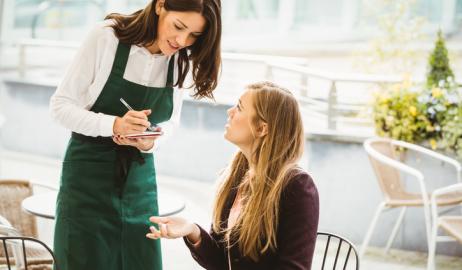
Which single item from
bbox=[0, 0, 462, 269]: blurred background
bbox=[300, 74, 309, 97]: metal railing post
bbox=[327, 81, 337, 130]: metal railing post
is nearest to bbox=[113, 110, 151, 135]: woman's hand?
bbox=[0, 0, 462, 269]: blurred background

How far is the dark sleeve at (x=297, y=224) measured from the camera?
5.86 ft

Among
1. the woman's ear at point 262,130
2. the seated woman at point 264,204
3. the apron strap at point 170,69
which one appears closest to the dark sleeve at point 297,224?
the seated woman at point 264,204

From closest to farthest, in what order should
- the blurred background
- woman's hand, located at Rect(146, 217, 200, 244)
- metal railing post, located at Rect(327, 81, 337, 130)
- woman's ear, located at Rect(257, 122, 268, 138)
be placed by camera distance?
1. woman's hand, located at Rect(146, 217, 200, 244)
2. woman's ear, located at Rect(257, 122, 268, 138)
3. the blurred background
4. metal railing post, located at Rect(327, 81, 337, 130)

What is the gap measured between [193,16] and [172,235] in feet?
1.94

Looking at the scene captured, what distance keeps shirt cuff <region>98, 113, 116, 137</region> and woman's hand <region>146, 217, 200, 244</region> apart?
0.30m

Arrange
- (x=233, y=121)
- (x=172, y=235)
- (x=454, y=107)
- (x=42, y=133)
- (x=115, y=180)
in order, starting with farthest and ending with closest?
1. (x=42, y=133)
2. (x=454, y=107)
3. (x=115, y=180)
4. (x=233, y=121)
5. (x=172, y=235)

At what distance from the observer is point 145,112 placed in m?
1.98

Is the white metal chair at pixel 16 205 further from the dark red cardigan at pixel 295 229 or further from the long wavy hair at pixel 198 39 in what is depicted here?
the dark red cardigan at pixel 295 229

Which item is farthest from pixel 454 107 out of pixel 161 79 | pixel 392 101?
pixel 161 79

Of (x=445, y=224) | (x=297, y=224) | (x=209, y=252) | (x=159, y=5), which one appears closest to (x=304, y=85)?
(x=445, y=224)

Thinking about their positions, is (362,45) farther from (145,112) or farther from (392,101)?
(145,112)

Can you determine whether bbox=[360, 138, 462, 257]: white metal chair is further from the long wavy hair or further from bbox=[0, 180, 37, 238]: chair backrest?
the long wavy hair

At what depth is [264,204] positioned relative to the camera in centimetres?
185

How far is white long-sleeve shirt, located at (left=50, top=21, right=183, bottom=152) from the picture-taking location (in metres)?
1.96
